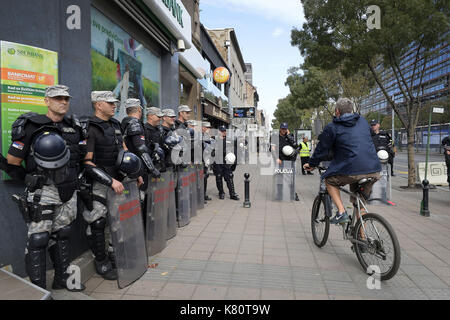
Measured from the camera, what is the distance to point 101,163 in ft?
11.7

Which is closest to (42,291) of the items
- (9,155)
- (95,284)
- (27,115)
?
(95,284)

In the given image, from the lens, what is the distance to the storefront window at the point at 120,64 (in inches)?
221

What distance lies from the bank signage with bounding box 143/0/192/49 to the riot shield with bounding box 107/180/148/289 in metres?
5.09

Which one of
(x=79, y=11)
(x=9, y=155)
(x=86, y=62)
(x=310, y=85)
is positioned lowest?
(x=9, y=155)

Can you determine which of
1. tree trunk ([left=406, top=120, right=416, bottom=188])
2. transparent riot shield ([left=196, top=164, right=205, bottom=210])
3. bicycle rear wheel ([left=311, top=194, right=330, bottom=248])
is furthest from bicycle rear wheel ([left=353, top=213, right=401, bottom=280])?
tree trunk ([left=406, top=120, right=416, bottom=188])

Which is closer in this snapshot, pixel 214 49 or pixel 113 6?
pixel 113 6

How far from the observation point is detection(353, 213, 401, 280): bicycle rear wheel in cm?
324

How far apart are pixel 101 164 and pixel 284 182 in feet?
18.4

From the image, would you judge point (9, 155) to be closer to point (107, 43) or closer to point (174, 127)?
point (174, 127)

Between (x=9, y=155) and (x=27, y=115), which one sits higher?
(x=27, y=115)

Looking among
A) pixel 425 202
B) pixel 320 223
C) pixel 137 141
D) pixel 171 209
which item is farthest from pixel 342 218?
pixel 425 202

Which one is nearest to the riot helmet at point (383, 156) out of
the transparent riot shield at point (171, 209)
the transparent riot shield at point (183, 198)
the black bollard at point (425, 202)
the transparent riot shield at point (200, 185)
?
the black bollard at point (425, 202)

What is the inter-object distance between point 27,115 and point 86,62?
1683mm

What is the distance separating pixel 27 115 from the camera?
2.82m
